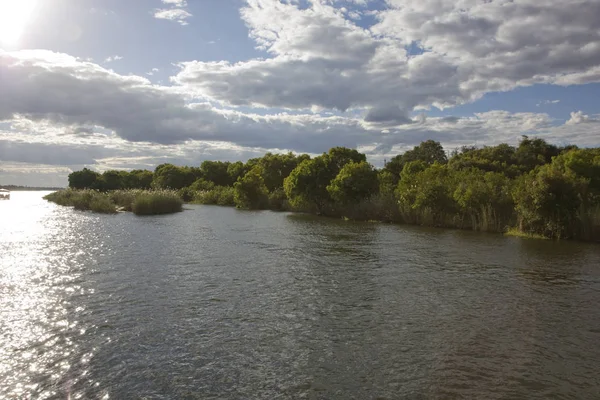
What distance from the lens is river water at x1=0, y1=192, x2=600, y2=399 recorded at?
9.50 meters

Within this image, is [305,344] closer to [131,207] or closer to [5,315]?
[5,315]

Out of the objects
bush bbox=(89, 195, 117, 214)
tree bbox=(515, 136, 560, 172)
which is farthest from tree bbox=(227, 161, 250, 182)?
tree bbox=(515, 136, 560, 172)

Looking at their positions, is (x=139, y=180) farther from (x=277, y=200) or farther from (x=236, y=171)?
(x=277, y=200)

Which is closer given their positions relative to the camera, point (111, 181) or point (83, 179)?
point (83, 179)

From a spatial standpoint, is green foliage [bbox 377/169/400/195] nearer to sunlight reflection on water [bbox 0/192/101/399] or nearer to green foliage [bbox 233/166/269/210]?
green foliage [bbox 233/166/269/210]

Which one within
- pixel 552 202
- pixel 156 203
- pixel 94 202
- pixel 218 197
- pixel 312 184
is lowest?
pixel 94 202

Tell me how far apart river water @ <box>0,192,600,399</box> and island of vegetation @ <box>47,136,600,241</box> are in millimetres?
11719

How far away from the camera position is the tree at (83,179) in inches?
5635

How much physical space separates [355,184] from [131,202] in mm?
34417

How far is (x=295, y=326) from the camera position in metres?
13.3

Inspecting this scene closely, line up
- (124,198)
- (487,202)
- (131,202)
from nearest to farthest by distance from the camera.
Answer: (487,202) → (131,202) → (124,198)

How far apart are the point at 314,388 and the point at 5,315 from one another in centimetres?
1066

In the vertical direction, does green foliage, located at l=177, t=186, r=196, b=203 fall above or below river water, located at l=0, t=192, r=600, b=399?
above

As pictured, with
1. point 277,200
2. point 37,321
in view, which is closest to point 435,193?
point 37,321
